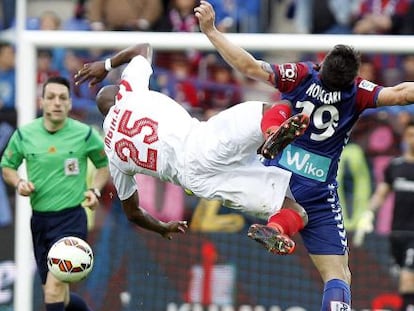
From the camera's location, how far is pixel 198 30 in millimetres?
16594

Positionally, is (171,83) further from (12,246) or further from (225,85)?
(12,246)

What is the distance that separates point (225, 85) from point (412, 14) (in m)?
3.22

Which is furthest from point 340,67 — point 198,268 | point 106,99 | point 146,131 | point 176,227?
point 198,268

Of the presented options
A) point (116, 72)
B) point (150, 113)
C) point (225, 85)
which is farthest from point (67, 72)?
point (150, 113)

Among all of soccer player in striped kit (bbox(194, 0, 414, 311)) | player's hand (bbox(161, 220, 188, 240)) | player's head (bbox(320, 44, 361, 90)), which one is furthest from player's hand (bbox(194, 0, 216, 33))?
player's hand (bbox(161, 220, 188, 240))

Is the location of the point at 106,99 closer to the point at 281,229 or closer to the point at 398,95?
the point at 281,229

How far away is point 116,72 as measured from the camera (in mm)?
14336

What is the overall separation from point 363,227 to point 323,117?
11.5ft

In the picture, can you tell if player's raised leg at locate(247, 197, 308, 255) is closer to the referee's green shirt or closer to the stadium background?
the referee's green shirt

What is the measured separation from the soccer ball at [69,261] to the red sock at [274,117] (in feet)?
7.61

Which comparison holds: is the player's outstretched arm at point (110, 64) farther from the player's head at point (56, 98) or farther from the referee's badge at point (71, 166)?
the referee's badge at point (71, 166)

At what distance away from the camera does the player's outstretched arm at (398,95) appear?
10.2m

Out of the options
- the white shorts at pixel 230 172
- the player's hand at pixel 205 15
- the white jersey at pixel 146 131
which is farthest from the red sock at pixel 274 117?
the player's hand at pixel 205 15

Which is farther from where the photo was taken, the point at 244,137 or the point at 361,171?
the point at 361,171
